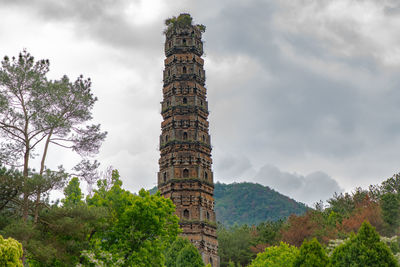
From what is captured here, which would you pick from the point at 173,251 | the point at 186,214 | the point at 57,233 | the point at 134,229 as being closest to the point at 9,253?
the point at 57,233

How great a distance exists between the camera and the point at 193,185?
2053 inches

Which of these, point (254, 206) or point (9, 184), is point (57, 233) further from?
point (254, 206)

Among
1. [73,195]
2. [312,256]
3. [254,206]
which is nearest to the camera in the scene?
[312,256]

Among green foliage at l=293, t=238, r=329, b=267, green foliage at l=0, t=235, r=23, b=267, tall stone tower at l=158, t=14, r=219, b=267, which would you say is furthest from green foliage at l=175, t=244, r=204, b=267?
green foliage at l=0, t=235, r=23, b=267

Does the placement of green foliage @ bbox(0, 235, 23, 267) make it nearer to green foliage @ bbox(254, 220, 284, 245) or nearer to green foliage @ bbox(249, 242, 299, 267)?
green foliage @ bbox(249, 242, 299, 267)

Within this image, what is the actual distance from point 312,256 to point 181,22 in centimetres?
4314

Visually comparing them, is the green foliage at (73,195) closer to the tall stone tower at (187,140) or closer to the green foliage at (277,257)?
the green foliage at (277,257)

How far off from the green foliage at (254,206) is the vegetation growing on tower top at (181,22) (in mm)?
118612

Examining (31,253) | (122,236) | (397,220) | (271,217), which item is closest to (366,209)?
(397,220)

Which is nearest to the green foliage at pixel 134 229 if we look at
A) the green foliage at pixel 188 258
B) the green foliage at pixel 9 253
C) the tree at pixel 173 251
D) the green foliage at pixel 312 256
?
the green foliage at pixel 9 253

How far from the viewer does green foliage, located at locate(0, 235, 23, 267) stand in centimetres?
1869

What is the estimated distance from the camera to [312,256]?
24188 mm

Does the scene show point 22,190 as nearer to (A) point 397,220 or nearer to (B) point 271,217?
(A) point 397,220

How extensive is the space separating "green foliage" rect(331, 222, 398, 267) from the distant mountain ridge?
150m
